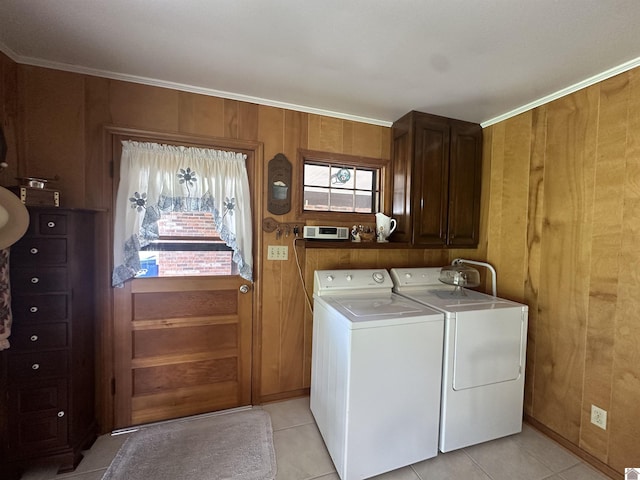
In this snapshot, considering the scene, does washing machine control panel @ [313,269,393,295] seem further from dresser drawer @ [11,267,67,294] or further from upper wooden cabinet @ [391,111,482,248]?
dresser drawer @ [11,267,67,294]

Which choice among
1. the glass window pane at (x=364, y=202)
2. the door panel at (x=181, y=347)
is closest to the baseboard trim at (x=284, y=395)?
the door panel at (x=181, y=347)

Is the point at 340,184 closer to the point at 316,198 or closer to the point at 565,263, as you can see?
the point at 316,198

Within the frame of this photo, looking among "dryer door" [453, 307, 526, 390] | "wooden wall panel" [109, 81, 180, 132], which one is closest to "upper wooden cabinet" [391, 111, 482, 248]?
"dryer door" [453, 307, 526, 390]

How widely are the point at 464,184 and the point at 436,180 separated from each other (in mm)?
299

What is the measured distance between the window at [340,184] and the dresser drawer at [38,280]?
5.02ft

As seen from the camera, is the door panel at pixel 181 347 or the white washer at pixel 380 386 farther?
the door panel at pixel 181 347

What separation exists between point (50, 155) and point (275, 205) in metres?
1.42

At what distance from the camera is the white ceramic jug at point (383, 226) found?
219cm

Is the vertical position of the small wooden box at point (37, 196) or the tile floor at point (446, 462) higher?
the small wooden box at point (37, 196)

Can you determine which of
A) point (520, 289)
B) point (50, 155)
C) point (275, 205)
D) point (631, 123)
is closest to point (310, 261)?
point (275, 205)

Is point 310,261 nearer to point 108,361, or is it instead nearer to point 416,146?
point 416,146

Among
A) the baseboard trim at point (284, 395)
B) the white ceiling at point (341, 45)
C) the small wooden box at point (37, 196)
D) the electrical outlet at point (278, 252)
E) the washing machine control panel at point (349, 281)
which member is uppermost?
the white ceiling at point (341, 45)

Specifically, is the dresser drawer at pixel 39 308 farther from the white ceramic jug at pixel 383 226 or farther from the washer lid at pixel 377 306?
the white ceramic jug at pixel 383 226

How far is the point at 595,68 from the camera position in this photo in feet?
5.06
